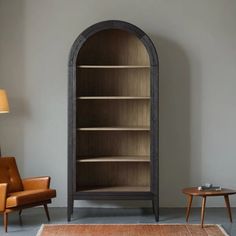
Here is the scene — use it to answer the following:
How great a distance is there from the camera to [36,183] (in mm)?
6570

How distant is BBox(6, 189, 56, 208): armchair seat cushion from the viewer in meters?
5.92

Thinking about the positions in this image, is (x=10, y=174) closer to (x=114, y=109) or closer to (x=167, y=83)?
(x=114, y=109)

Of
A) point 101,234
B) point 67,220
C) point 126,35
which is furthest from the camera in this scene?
point 126,35

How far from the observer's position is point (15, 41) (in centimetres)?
718

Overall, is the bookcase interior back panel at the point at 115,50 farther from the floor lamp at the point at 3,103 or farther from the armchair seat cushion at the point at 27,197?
the armchair seat cushion at the point at 27,197

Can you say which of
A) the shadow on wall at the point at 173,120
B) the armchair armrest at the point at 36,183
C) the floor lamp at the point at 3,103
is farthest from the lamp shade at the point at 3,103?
the shadow on wall at the point at 173,120

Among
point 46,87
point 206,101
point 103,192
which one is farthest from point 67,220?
point 206,101

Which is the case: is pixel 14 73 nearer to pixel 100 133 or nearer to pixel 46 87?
pixel 46 87

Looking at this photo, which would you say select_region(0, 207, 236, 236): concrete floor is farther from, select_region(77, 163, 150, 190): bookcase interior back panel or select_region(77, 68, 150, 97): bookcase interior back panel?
select_region(77, 68, 150, 97): bookcase interior back panel

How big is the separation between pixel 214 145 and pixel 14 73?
2.85 m

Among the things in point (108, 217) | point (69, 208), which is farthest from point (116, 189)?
point (69, 208)

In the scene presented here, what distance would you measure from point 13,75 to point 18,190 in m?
1.61

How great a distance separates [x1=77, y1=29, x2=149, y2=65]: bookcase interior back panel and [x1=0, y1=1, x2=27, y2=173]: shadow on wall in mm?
932

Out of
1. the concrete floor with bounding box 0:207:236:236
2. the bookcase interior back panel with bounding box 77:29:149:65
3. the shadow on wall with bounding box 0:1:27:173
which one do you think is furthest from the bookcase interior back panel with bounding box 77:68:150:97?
the concrete floor with bounding box 0:207:236:236
